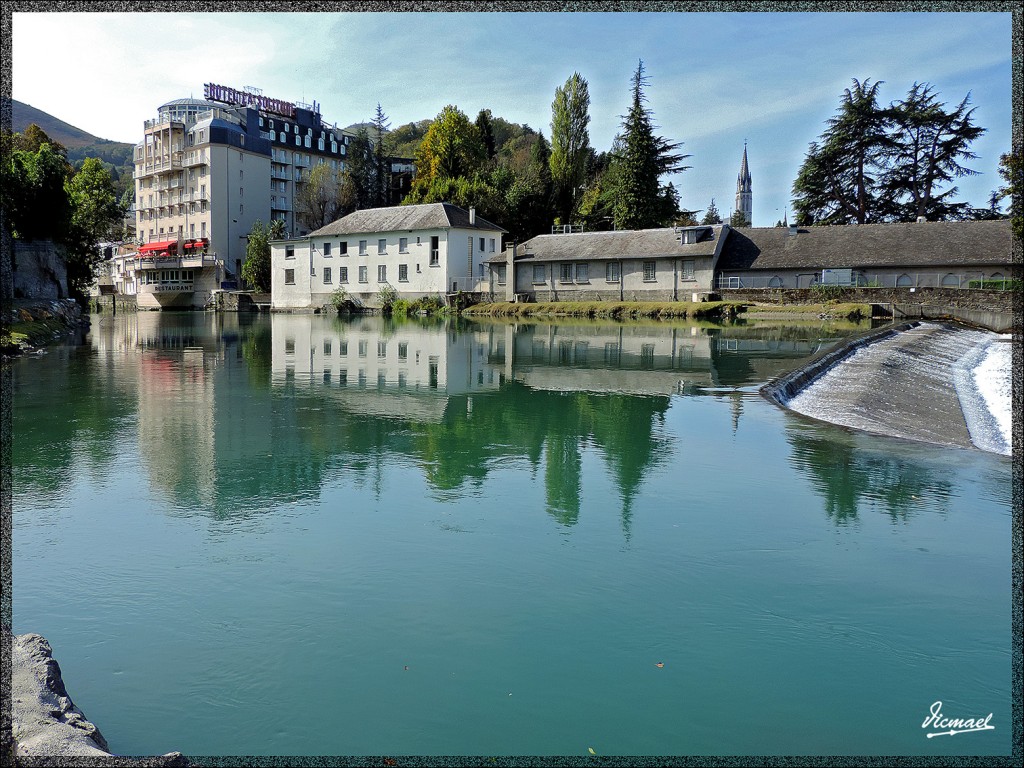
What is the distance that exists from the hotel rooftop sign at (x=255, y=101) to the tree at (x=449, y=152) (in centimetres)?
2449

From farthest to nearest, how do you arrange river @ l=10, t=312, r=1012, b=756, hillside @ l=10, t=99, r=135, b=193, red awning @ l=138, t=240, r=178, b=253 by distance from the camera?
hillside @ l=10, t=99, r=135, b=193 → red awning @ l=138, t=240, r=178, b=253 → river @ l=10, t=312, r=1012, b=756

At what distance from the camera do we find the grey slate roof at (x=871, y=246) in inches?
1661

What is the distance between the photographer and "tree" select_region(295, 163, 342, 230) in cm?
7569

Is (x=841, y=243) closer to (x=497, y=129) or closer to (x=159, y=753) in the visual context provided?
(x=159, y=753)

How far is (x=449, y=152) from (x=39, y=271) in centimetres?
3985

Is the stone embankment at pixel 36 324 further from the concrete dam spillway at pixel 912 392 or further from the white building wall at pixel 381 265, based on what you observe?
the white building wall at pixel 381 265

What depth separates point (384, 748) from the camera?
168 inches

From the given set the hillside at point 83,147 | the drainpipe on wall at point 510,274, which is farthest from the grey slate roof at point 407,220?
the hillside at point 83,147

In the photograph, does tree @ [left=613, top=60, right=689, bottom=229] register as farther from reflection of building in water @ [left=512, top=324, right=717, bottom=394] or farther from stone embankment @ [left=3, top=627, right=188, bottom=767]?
stone embankment @ [left=3, top=627, right=188, bottom=767]

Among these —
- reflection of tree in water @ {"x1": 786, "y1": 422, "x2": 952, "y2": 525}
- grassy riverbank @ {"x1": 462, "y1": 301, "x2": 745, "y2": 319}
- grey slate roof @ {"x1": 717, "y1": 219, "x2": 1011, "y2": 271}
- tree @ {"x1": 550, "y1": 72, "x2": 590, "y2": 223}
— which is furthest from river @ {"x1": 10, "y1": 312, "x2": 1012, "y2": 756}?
tree @ {"x1": 550, "y1": 72, "x2": 590, "y2": 223}

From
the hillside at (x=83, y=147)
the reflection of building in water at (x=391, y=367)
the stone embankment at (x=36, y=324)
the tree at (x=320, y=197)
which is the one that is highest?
the hillside at (x=83, y=147)

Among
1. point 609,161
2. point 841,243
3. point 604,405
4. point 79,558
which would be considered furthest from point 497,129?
point 79,558

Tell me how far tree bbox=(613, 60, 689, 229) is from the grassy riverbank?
11.5 meters

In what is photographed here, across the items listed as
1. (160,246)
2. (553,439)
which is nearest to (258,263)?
(160,246)
